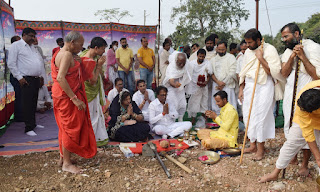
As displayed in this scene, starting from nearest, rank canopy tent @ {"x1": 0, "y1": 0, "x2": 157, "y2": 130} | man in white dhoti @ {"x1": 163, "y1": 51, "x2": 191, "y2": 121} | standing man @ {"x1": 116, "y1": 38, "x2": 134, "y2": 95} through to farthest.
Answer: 1. man in white dhoti @ {"x1": 163, "y1": 51, "x2": 191, "y2": 121}
2. standing man @ {"x1": 116, "y1": 38, "x2": 134, "y2": 95}
3. canopy tent @ {"x1": 0, "y1": 0, "x2": 157, "y2": 130}

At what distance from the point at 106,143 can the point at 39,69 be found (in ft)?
7.09

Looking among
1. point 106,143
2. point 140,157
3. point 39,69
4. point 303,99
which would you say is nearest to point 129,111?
point 106,143

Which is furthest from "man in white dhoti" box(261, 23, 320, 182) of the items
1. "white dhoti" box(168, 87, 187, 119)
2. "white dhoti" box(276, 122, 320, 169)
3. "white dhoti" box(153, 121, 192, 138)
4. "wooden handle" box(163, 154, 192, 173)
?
"white dhoti" box(168, 87, 187, 119)

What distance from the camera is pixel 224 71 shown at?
5.78m

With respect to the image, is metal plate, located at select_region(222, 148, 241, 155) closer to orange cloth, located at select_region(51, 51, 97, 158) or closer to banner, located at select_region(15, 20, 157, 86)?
orange cloth, located at select_region(51, 51, 97, 158)

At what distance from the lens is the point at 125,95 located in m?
4.90

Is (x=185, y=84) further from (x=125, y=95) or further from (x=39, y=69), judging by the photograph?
(x=39, y=69)

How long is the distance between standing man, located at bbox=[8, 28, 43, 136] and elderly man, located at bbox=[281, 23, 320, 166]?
178 inches

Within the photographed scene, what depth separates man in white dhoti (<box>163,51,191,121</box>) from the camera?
18.2ft

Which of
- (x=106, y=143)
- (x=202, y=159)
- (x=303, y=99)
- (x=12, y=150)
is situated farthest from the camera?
(x=106, y=143)

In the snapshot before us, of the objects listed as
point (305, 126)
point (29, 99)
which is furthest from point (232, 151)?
point (29, 99)

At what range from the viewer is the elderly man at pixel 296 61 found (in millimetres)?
3121

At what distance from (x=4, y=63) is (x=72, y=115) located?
2811 mm

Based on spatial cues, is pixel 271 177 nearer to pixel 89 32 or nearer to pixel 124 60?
pixel 124 60
